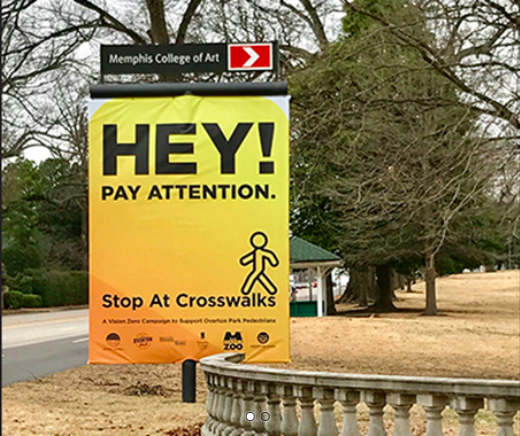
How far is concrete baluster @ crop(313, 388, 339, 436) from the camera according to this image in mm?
5891

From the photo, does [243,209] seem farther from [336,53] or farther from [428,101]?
[336,53]

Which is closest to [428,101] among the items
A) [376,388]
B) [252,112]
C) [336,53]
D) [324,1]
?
[336,53]

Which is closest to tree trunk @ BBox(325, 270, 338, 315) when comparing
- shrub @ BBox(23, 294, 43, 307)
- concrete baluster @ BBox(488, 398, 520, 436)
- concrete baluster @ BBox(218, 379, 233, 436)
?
shrub @ BBox(23, 294, 43, 307)

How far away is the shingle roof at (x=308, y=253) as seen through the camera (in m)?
→ 39.6

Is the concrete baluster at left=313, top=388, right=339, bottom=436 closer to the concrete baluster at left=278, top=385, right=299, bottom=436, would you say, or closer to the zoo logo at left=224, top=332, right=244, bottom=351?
the concrete baluster at left=278, top=385, right=299, bottom=436

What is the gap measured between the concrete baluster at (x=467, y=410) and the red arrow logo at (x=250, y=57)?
15.1 ft

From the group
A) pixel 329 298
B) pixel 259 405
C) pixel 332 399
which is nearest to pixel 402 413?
pixel 332 399

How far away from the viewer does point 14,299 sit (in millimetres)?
47875

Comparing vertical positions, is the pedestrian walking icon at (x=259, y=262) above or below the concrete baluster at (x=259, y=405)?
above

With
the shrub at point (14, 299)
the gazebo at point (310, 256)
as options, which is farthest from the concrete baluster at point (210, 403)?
the shrub at point (14, 299)

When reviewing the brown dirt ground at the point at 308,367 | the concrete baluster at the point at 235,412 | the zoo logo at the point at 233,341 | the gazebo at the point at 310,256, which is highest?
the gazebo at the point at 310,256

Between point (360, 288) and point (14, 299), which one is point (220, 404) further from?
point (360, 288)

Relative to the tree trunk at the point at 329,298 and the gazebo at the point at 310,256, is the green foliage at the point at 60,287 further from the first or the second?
the gazebo at the point at 310,256

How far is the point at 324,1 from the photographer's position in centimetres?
1952
